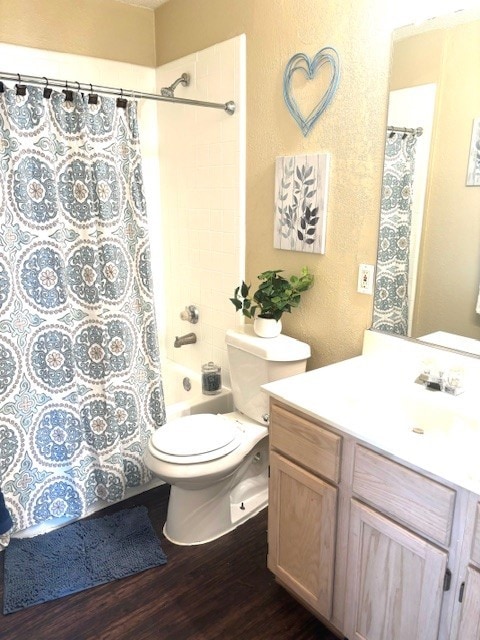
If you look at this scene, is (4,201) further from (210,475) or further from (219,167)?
(210,475)

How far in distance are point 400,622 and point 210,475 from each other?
85 centimetres

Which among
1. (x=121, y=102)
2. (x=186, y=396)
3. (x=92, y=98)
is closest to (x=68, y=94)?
(x=92, y=98)

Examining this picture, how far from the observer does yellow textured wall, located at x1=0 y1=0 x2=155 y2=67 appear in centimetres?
231

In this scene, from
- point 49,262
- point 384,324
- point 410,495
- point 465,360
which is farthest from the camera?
point 49,262

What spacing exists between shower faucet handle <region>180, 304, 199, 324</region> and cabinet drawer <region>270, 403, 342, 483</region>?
1.27m

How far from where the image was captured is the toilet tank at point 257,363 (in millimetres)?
2051

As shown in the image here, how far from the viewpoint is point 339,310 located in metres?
2.03

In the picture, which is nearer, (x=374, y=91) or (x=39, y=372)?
(x=374, y=91)

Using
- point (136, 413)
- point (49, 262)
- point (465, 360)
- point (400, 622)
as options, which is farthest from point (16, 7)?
point (400, 622)

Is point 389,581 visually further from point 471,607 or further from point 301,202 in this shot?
→ point 301,202

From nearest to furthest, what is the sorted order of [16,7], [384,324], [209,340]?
[384,324], [16,7], [209,340]

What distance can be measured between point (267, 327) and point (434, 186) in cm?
86

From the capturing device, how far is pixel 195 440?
201 centimetres

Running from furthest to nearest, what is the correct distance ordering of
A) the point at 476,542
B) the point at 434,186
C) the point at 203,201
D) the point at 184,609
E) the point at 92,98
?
the point at 203,201
the point at 92,98
the point at 184,609
the point at 434,186
the point at 476,542
